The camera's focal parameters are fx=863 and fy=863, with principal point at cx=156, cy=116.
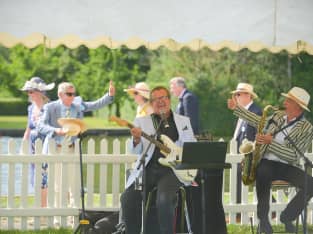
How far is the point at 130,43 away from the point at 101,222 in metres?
1.88

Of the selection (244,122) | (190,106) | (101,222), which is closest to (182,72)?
(190,106)

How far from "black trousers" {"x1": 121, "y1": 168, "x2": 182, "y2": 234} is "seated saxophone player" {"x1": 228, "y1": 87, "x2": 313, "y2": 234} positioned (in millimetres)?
993

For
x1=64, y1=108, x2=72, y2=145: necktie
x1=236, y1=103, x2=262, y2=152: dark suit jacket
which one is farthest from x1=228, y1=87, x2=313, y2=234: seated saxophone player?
x1=64, y1=108, x2=72, y2=145: necktie

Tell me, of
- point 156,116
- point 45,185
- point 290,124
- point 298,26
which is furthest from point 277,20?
point 45,185

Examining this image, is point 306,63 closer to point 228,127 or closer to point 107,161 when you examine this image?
point 228,127

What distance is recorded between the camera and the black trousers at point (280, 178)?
8.52 metres

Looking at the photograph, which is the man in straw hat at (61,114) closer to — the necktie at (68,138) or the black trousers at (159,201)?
the necktie at (68,138)

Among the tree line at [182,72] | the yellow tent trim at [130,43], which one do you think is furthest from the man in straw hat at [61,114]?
the tree line at [182,72]

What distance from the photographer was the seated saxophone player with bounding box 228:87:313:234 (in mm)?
8383

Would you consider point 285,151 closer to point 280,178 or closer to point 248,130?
point 280,178

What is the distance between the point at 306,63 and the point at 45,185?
91.8 feet

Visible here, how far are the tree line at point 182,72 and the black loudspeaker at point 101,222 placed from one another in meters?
24.9

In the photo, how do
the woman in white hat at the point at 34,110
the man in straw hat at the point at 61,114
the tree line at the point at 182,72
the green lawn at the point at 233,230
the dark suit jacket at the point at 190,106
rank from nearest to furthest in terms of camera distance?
the green lawn at the point at 233,230, the man in straw hat at the point at 61,114, the woman in white hat at the point at 34,110, the dark suit jacket at the point at 190,106, the tree line at the point at 182,72

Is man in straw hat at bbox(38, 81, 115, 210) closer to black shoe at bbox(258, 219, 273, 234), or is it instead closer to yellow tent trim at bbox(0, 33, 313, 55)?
yellow tent trim at bbox(0, 33, 313, 55)
